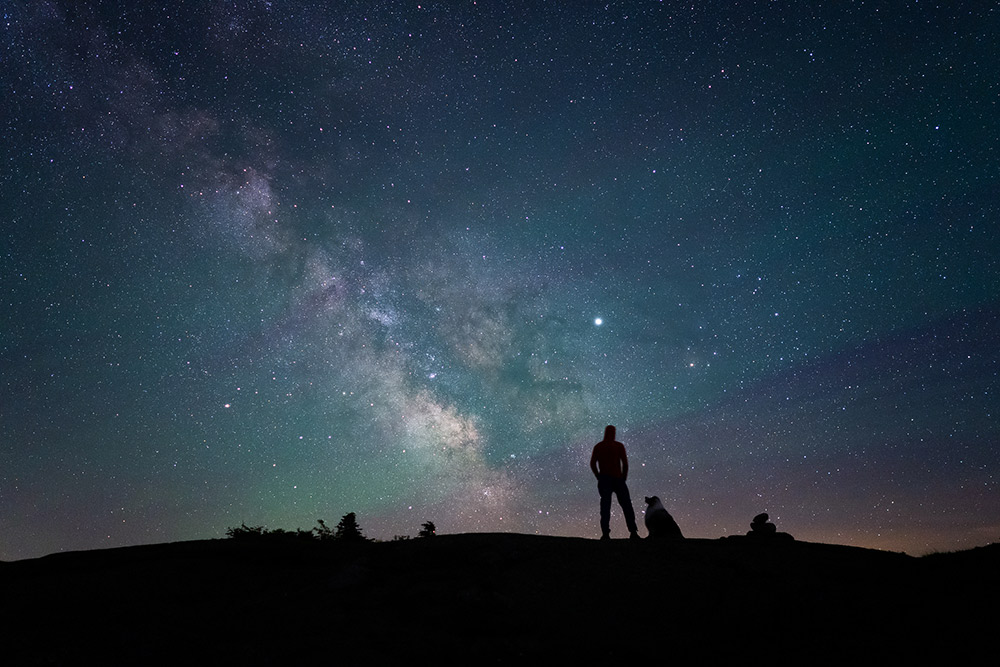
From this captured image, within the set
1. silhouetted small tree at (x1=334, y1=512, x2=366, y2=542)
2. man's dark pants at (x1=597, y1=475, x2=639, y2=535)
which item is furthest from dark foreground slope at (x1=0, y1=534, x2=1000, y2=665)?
silhouetted small tree at (x1=334, y1=512, x2=366, y2=542)

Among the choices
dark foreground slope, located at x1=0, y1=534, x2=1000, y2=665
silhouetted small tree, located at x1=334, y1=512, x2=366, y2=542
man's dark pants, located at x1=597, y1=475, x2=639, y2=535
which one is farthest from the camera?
silhouetted small tree, located at x1=334, y1=512, x2=366, y2=542

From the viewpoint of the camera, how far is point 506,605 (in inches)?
285

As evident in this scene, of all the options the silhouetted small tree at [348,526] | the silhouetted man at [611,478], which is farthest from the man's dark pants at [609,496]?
the silhouetted small tree at [348,526]

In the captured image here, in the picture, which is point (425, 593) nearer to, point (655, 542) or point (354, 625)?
point (354, 625)

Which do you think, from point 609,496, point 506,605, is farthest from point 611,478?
point 506,605

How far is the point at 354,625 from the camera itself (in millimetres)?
6906

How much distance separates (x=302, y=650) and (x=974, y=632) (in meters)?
7.41

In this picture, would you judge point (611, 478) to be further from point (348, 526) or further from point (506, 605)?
point (348, 526)

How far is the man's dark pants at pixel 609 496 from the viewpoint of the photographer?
10.6m

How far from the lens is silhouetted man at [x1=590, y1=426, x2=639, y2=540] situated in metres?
10.6

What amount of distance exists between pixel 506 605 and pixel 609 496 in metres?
3.98

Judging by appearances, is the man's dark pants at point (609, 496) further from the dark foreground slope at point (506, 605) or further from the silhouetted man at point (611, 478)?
the dark foreground slope at point (506, 605)

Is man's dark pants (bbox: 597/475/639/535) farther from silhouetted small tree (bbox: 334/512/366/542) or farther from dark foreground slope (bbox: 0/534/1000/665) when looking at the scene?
silhouetted small tree (bbox: 334/512/366/542)

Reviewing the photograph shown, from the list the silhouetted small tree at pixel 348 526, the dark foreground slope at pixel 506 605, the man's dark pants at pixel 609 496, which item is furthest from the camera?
the silhouetted small tree at pixel 348 526
